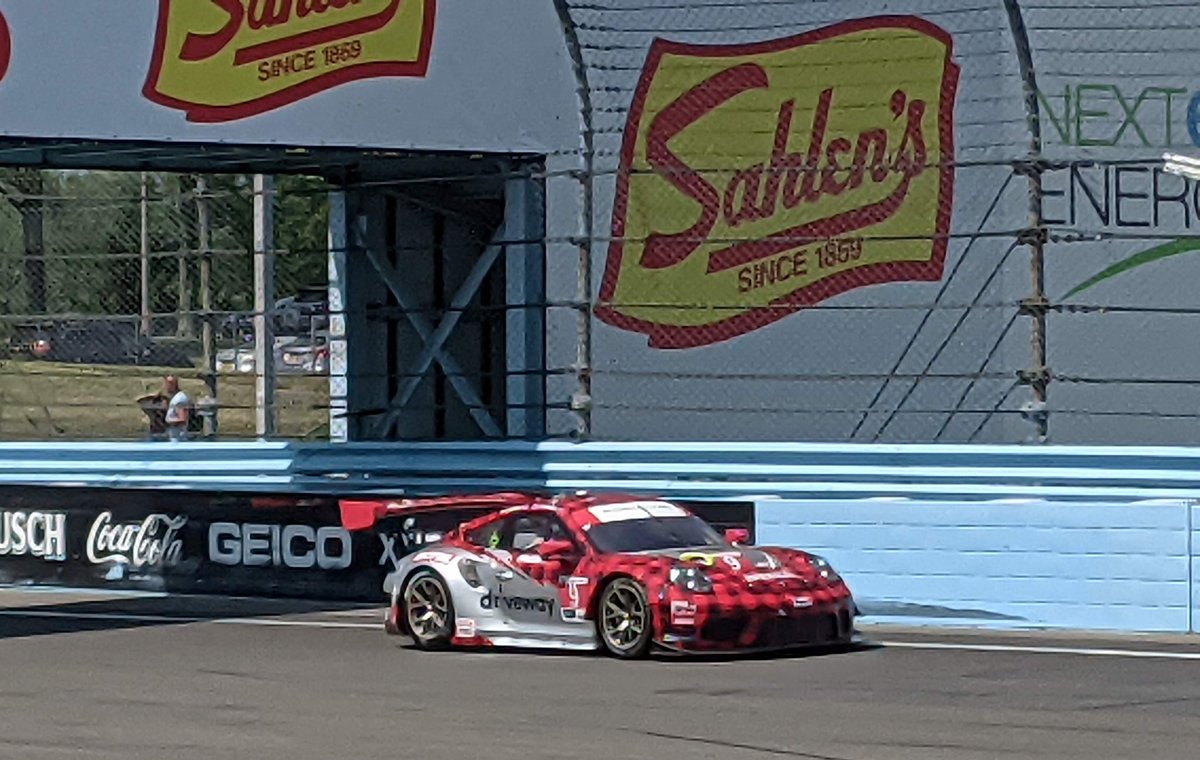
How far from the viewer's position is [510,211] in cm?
1933

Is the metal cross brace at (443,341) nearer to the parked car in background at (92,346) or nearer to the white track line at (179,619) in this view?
the white track line at (179,619)

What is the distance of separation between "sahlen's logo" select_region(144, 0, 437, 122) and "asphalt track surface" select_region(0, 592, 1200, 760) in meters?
4.30

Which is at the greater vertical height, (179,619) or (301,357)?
(301,357)

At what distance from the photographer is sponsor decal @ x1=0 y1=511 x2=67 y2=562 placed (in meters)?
20.2

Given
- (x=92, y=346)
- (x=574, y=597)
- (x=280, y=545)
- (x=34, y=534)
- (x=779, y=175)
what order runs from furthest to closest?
(x=92, y=346) < (x=34, y=534) < (x=779, y=175) < (x=280, y=545) < (x=574, y=597)

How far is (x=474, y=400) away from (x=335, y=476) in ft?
5.39

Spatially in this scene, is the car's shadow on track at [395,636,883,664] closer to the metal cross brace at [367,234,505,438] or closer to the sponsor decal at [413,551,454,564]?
the sponsor decal at [413,551,454,564]

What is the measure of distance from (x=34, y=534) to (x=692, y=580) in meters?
9.01

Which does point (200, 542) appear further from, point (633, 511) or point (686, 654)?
point (686, 654)

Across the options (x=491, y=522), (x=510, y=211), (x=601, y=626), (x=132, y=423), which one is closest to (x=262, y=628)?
(x=491, y=522)

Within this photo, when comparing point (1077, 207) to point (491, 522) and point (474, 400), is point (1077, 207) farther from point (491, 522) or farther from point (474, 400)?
point (491, 522)

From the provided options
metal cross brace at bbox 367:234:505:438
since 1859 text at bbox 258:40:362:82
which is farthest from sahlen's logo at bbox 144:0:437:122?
metal cross brace at bbox 367:234:505:438

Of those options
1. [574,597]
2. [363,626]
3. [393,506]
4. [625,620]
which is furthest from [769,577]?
[393,506]

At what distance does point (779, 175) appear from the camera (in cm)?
1969
